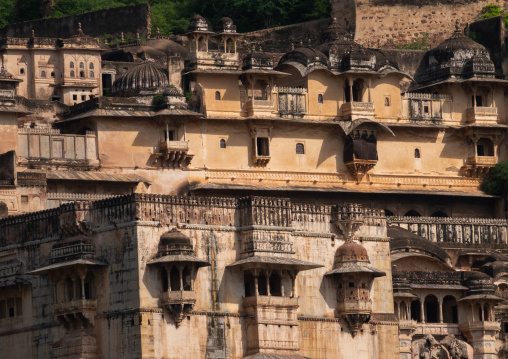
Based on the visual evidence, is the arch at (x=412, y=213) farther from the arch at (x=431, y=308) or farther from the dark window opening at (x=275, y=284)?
the dark window opening at (x=275, y=284)

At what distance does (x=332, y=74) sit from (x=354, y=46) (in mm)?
1745

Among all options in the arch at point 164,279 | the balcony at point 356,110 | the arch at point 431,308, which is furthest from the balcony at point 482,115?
the arch at point 164,279

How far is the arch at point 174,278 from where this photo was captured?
4572 cm

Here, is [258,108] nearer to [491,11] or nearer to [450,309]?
[450,309]

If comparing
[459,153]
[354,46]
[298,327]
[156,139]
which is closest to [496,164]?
[459,153]

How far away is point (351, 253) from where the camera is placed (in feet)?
161

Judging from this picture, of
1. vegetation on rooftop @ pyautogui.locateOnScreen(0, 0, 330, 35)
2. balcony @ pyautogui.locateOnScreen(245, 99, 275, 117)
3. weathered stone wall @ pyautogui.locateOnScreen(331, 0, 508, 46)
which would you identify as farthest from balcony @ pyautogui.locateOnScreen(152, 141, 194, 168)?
vegetation on rooftop @ pyautogui.locateOnScreen(0, 0, 330, 35)

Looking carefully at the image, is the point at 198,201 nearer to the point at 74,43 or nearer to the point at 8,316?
the point at 8,316

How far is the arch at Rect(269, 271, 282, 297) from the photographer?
47.6m

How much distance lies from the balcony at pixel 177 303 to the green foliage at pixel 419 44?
101 ft

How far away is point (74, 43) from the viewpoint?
68.3 m

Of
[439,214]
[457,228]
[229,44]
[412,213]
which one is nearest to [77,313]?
[457,228]

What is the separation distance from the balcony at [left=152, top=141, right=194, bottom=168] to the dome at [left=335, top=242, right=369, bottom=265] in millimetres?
13429

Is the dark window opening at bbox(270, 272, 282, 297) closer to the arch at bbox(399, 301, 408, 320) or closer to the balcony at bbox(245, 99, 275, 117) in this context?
the arch at bbox(399, 301, 408, 320)
